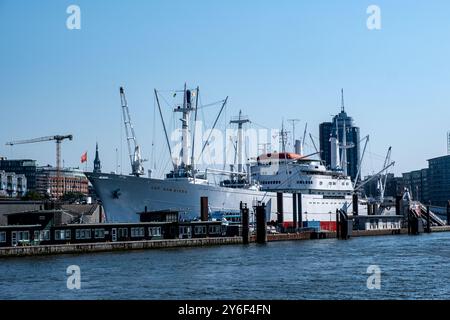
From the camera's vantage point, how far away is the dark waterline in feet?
103

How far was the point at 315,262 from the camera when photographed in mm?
47188

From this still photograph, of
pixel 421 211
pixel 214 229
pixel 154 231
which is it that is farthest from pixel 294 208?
pixel 421 211

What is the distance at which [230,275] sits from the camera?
39.0 meters

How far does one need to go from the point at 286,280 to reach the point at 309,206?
66395mm

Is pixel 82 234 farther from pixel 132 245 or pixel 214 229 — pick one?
pixel 214 229

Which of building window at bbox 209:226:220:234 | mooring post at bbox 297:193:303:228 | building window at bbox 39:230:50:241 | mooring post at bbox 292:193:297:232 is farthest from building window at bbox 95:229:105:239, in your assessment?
mooring post at bbox 297:193:303:228

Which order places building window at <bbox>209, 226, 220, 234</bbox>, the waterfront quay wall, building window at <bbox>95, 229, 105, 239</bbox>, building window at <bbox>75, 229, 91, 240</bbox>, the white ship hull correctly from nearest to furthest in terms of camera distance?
the waterfront quay wall
building window at <bbox>75, 229, 91, 240</bbox>
building window at <bbox>95, 229, 105, 239</bbox>
building window at <bbox>209, 226, 220, 234</bbox>
the white ship hull

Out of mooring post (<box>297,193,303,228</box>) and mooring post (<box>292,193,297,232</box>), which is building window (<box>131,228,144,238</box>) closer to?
mooring post (<box>292,193,297,232</box>)

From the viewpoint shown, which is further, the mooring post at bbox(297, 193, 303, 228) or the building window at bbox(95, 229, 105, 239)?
the mooring post at bbox(297, 193, 303, 228)

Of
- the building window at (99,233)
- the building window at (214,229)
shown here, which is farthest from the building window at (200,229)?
the building window at (99,233)

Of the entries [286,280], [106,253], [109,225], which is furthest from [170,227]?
[286,280]

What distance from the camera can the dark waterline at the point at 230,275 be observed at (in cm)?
3147

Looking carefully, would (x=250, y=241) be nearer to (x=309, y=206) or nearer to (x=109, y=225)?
(x=109, y=225)
